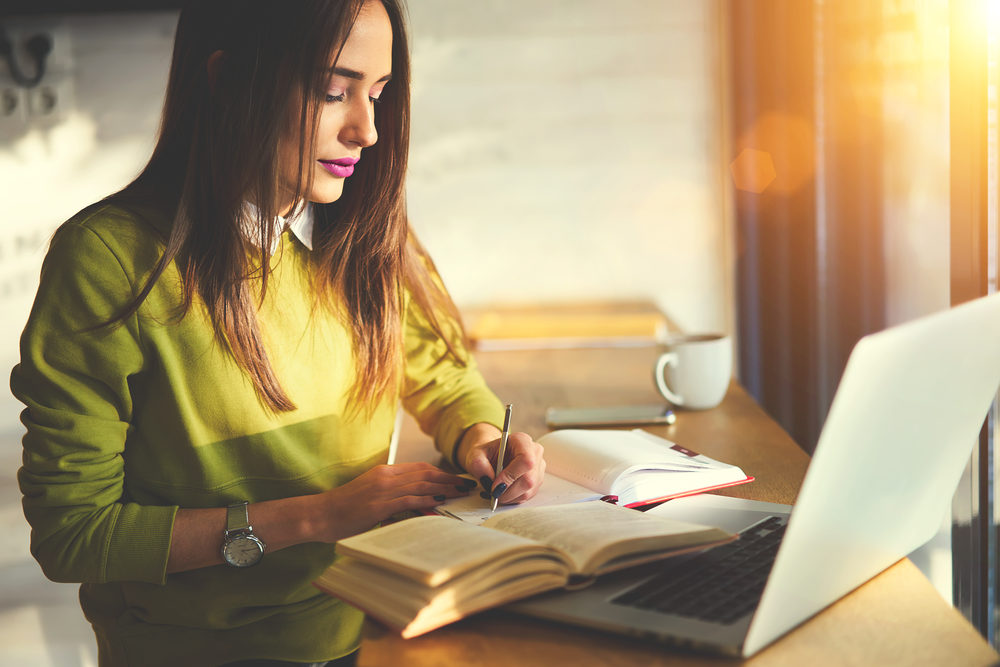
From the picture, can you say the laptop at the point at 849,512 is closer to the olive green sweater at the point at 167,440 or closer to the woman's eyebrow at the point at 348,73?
the olive green sweater at the point at 167,440

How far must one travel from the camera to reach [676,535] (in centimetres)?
70

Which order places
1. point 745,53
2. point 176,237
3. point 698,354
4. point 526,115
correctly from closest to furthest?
point 176,237 → point 698,354 → point 745,53 → point 526,115

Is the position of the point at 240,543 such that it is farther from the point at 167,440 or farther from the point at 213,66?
the point at 213,66

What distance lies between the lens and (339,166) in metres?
1.04

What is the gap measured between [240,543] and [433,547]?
30 centimetres

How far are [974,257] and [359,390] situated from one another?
2.40ft

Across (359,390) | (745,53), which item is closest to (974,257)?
(359,390)

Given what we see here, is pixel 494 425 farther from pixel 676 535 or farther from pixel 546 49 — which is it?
pixel 546 49

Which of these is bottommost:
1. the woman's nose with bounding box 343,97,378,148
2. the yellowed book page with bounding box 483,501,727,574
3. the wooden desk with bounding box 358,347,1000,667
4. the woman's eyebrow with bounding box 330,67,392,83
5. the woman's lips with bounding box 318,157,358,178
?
the wooden desk with bounding box 358,347,1000,667

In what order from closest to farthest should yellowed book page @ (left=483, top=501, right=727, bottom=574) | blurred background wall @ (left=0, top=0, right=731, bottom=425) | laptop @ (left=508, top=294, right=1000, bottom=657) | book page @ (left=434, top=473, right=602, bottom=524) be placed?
1. laptop @ (left=508, top=294, right=1000, bottom=657)
2. yellowed book page @ (left=483, top=501, right=727, bottom=574)
3. book page @ (left=434, top=473, right=602, bottom=524)
4. blurred background wall @ (left=0, top=0, right=731, bottom=425)

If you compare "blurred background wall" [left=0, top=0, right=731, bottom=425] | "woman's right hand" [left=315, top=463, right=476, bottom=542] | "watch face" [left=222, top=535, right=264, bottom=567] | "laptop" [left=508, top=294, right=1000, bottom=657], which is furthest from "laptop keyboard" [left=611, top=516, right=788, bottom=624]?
"blurred background wall" [left=0, top=0, right=731, bottom=425]

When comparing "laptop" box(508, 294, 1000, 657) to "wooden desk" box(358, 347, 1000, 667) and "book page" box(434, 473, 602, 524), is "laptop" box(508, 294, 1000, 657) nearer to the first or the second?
"wooden desk" box(358, 347, 1000, 667)

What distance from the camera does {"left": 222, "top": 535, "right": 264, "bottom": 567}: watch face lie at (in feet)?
2.92

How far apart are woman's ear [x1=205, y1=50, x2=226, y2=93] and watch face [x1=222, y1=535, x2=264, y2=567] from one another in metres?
0.48
